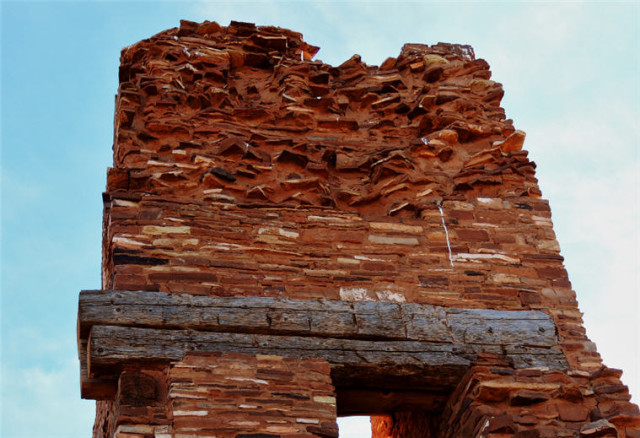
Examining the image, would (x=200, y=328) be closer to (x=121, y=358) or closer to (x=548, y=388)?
(x=121, y=358)

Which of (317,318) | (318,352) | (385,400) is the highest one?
(317,318)

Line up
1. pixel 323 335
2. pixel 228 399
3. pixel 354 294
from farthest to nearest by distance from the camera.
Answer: pixel 354 294
pixel 323 335
pixel 228 399

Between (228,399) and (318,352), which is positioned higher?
(318,352)

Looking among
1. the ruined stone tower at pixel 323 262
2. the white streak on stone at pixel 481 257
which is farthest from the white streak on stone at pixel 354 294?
the white streak on stone at pixel 481 257

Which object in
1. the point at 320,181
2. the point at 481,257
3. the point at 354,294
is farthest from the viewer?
the point at 320,181

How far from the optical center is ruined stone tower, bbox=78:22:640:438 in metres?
5.95

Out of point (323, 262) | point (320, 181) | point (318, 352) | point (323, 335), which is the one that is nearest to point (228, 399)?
point (318, 352)

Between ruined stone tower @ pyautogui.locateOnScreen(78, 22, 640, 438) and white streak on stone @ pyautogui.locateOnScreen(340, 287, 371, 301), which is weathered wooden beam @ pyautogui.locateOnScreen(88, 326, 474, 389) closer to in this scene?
ruined stone tower @ pyautogui.locateOnScreen(78, 22, 640, 438)

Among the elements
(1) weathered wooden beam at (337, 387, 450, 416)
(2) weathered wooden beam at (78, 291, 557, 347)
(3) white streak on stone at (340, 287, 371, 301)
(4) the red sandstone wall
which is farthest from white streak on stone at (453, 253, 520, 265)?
(1) weathered wooden beam at (337, 387, 450, 416)

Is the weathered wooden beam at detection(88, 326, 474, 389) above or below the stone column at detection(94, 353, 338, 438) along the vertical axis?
above

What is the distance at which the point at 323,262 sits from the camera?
6.82 metres

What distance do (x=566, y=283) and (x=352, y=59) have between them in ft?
9.34

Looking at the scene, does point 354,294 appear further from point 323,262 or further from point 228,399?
point 228,399

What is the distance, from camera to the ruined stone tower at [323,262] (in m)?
5.95
